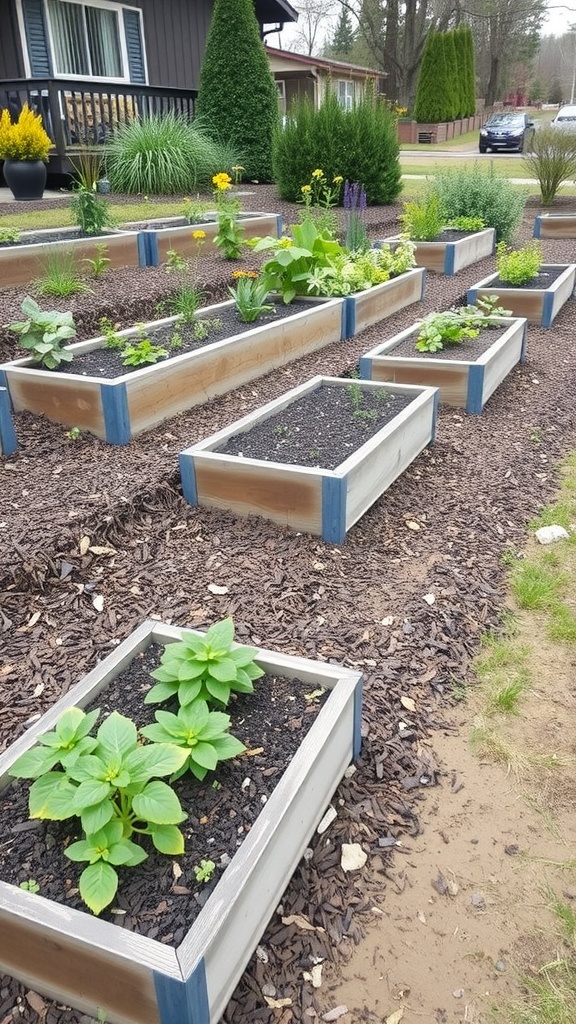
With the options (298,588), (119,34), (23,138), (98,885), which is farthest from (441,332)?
(119,34)

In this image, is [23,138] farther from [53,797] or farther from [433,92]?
[433,92]

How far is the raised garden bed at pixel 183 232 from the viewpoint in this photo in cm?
710

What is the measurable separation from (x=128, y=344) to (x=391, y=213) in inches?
306

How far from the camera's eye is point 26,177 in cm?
938

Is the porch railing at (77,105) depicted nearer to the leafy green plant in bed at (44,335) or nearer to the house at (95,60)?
the house at (95,60)

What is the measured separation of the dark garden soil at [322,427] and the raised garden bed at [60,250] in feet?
9.83

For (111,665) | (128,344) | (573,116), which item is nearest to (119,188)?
(128,344)

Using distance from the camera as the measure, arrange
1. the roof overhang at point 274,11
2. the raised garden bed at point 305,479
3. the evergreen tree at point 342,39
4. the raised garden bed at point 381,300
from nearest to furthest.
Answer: the raised garden bed at point 305,479
the raised garden bed at point 381,300
the roof overhang at point 274,11
the evergreen tree at point 342,39

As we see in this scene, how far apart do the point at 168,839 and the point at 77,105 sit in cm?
1289

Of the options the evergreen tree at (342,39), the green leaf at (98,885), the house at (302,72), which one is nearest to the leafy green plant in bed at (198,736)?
the green leaf at (98,885)

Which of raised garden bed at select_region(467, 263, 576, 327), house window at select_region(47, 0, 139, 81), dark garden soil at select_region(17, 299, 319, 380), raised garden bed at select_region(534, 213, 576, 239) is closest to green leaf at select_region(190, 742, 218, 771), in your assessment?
dark garden soil at select_region(17, 299, 319, 380)

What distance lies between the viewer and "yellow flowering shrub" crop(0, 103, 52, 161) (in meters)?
8.35

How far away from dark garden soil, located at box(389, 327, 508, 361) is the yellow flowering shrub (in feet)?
18.3

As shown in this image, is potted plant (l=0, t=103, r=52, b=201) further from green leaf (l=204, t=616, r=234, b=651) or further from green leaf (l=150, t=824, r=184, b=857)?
green leaf (l=150, t=824, r=184, b=857)
